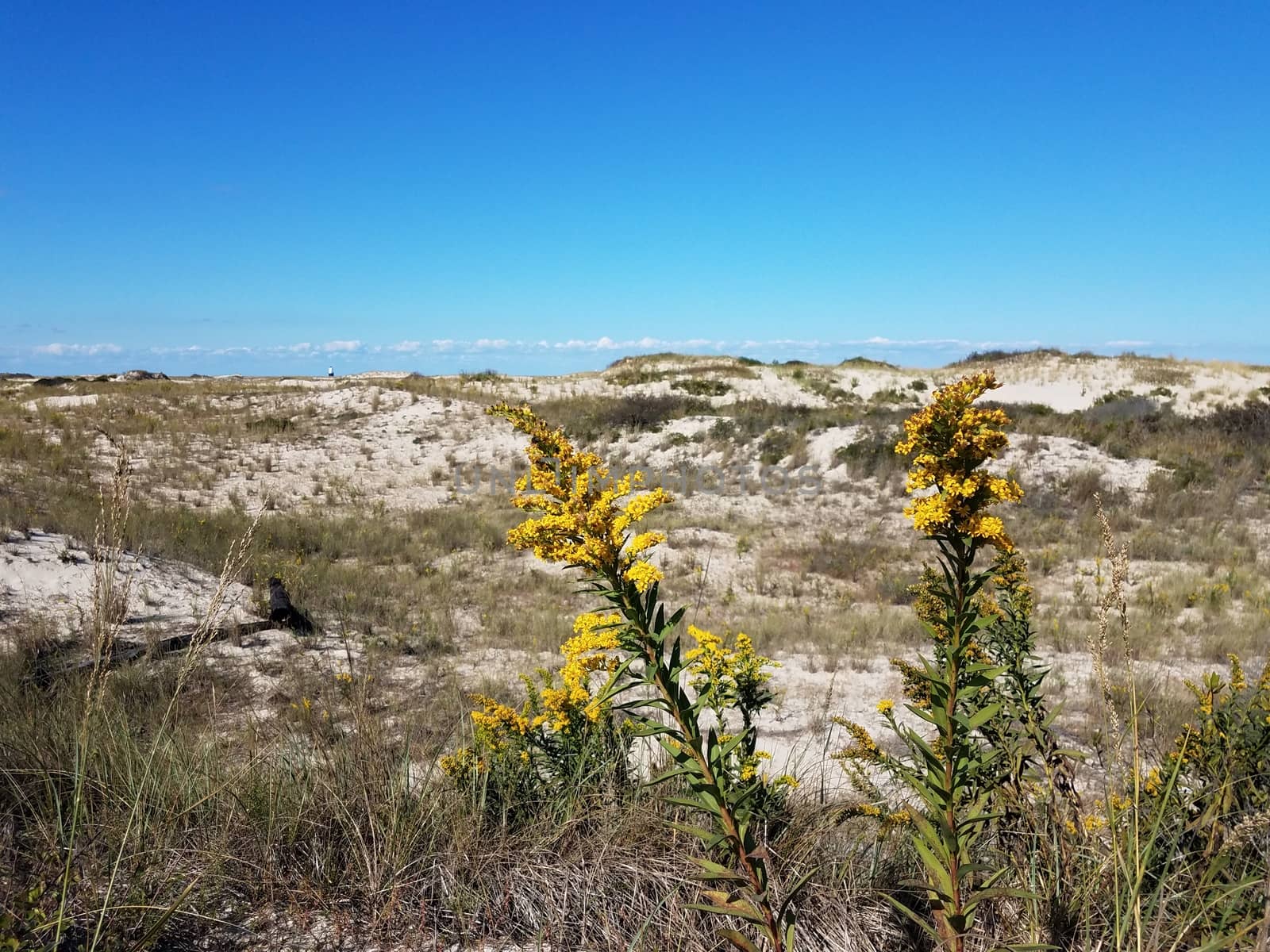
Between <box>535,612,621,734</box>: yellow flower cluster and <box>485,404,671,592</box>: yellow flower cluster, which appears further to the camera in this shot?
<box>535,612,621,734</box>: yellow flower cluster

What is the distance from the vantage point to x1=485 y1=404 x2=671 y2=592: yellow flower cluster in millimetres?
1819

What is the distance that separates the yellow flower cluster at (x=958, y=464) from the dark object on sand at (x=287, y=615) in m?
7.56

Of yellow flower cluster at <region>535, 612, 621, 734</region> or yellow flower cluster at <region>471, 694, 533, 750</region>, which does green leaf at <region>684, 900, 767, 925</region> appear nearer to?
yellow flower cluster at <region>535, 612, 621, 734</region>

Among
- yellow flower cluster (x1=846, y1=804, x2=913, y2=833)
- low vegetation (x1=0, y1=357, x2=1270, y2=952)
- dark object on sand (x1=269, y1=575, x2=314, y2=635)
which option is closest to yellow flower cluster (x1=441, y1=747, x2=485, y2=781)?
low vegetation (x1=0, y1=357, x2=1270, y2=952)

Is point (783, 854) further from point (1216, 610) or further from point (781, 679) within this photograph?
point (1216, 610)

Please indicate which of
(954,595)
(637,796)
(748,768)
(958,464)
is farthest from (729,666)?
(958,464)

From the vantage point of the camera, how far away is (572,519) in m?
1.80

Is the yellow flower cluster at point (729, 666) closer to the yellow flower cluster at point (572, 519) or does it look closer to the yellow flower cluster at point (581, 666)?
the yellow flower cluster at point (581, 666)

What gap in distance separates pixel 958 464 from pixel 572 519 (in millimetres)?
966

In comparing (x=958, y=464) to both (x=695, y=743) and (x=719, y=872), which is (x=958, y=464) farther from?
(x=719, y=872)

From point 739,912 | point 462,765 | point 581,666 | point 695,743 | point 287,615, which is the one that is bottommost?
point 287,615

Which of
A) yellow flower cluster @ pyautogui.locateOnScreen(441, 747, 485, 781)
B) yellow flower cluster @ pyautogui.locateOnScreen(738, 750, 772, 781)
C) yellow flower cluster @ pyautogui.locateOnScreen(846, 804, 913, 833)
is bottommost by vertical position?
yellow flower cluster @ pyautogui.locateOnScreen(846, 804, 913, 833)

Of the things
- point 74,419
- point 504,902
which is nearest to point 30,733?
point 504,902

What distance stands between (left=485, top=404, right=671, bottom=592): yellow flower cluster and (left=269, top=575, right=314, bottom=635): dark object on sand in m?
6.85
